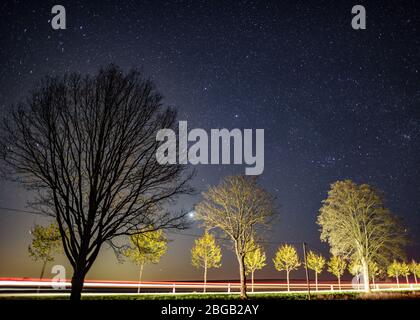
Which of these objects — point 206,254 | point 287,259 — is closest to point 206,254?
point 206,254

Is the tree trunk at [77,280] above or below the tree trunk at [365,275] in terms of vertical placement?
above

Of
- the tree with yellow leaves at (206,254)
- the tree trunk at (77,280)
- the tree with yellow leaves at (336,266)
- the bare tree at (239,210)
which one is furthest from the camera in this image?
the tree with yellow leaves at (336,266)

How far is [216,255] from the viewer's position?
128ft

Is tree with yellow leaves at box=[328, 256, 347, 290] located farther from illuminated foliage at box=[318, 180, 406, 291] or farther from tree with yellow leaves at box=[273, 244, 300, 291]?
illuminated foliage at box=[318, 180, 406, 291]

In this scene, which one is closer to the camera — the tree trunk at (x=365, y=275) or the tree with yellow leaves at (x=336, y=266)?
the tree trunk at (x=365, y=275)

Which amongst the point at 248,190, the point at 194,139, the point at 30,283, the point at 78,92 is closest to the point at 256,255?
the point at 248,190

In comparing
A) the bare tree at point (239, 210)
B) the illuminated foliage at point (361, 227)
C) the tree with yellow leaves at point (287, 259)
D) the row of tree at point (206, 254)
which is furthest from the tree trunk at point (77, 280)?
the tree with yellow leaves at point (287, 259)

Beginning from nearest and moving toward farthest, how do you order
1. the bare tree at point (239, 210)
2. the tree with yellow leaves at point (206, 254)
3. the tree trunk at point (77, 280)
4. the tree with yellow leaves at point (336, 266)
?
the tree trunk at point (77, 280) < the bare tree at point (239, 210) < the tree with yellow leaves at point (206, 254) < the tree with yellow leaves at point (336, 266)

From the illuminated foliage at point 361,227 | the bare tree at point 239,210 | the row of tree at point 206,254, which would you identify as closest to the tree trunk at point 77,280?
the row of tree at point 206,254

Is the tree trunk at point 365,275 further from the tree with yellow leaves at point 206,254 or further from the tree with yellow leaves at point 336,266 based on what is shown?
the tree with yellow leaves at point 336,266

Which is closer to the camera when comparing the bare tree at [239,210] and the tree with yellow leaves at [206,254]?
the bare tree at [239,210]

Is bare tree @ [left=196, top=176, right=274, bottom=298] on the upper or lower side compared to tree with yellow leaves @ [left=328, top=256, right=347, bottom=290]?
upper

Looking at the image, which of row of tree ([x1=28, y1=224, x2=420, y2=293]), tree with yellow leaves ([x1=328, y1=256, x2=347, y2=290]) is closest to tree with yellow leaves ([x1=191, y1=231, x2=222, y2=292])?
row of tree ([x1=28, y1=224, x2=420, y2=293])
